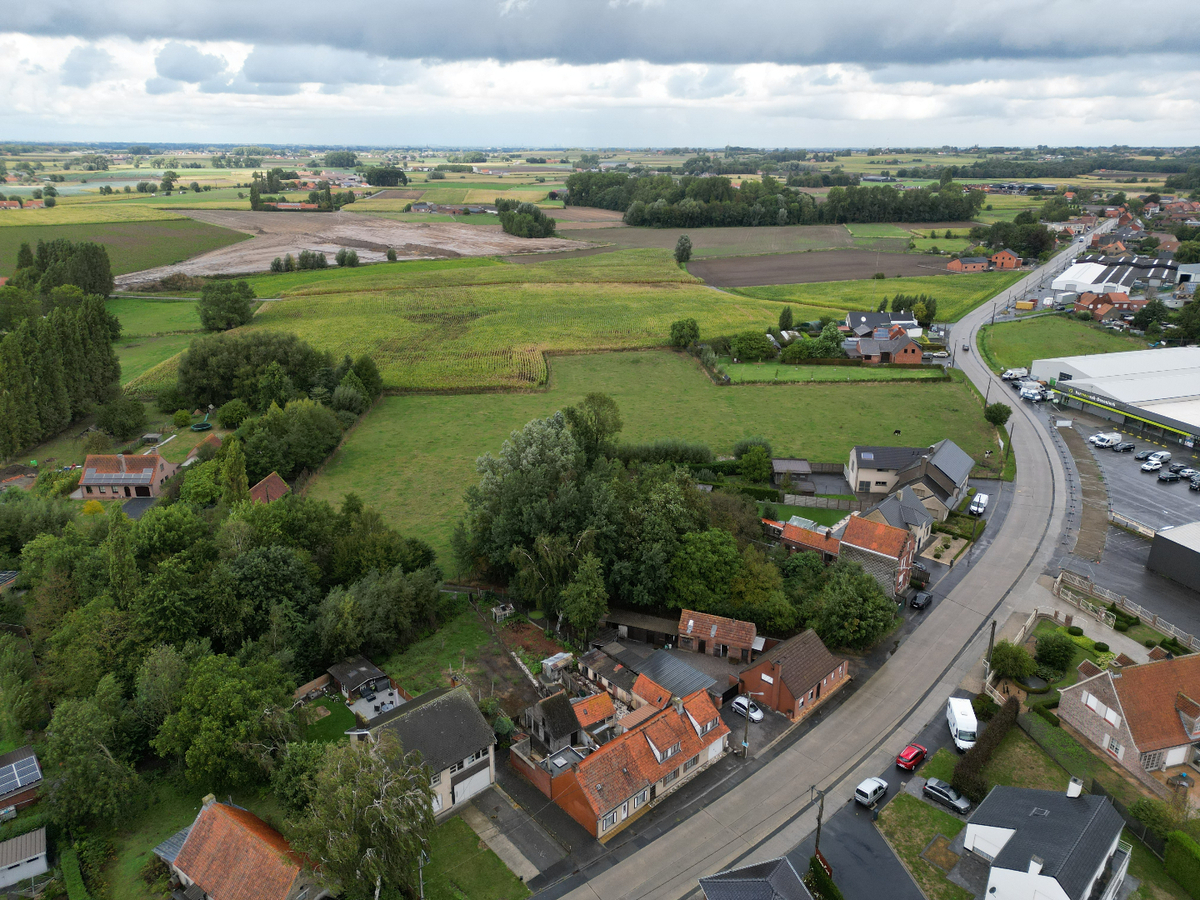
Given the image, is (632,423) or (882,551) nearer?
(882,551)

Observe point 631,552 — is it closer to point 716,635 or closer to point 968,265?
point 716,635

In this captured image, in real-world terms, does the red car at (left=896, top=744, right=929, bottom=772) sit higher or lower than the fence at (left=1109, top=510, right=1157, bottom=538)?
lower

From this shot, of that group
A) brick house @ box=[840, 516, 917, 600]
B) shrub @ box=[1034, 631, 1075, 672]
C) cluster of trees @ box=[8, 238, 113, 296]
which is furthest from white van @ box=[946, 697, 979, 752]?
cluster of trees @ box=[8, 238, 113, 296]

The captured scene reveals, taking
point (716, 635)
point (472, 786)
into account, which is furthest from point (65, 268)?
point (716, 635)

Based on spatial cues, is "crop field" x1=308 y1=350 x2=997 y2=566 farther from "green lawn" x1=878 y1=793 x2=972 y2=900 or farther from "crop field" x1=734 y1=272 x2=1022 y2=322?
"crop field" x1=734 y1=272 x2=1022 y2=322

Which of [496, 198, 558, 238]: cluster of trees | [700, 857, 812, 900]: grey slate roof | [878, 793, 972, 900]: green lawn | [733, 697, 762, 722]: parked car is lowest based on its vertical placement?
[733, 697, 762, 722]: parked car
